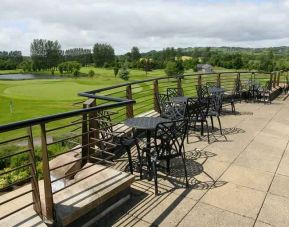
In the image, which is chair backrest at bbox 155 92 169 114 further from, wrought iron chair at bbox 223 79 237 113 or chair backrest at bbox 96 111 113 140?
wrought iron chair at bbox 223 79 237 113

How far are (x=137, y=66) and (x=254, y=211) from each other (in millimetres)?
103440

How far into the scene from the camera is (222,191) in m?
3.32

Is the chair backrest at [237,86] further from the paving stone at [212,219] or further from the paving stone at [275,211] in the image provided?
the paving stone at [212,219]

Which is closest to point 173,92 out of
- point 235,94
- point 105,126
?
point 105,126

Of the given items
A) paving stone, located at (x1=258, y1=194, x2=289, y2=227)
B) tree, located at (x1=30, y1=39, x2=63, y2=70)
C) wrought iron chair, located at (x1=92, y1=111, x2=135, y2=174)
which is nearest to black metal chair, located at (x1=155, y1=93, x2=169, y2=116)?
wrought iron chair, located at (x1=92, y1=111, x2=135, y2=174)

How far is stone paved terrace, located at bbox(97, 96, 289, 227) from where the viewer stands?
277 centimetres

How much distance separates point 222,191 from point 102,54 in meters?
128

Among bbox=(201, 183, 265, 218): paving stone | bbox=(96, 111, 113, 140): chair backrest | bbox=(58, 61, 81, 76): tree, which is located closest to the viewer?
bbox=(201, 183, 265, 218): paving stone

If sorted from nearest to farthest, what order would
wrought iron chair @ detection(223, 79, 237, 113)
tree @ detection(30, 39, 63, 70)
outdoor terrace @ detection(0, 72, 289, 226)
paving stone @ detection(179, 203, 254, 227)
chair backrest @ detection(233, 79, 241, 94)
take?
outdoor terrace @ detection(0, 72, 289, 226) → paving stone @ detection(179, 203, 254, 227) → wrought iron chair @ detection(223, 79, 237, 113) → chair backrest @ detection(233, 79, 241, 94) → tree @ detection(30, 39, 63, 70)

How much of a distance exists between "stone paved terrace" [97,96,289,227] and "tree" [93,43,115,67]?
12505cm

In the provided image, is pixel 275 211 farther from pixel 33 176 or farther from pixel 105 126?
pixel 105 126

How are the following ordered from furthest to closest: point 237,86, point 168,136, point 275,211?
point 237,86, point 168,136, point 275,211

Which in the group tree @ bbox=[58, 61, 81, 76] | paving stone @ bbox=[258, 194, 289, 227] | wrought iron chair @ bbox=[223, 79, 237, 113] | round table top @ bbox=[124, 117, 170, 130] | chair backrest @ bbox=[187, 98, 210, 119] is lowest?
tree @ bbox=[58, 61, 81, 76]

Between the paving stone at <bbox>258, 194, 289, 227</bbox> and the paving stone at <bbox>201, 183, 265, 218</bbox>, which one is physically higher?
the paving stone at <bbox>201, 183, 265, 218</bbox>
